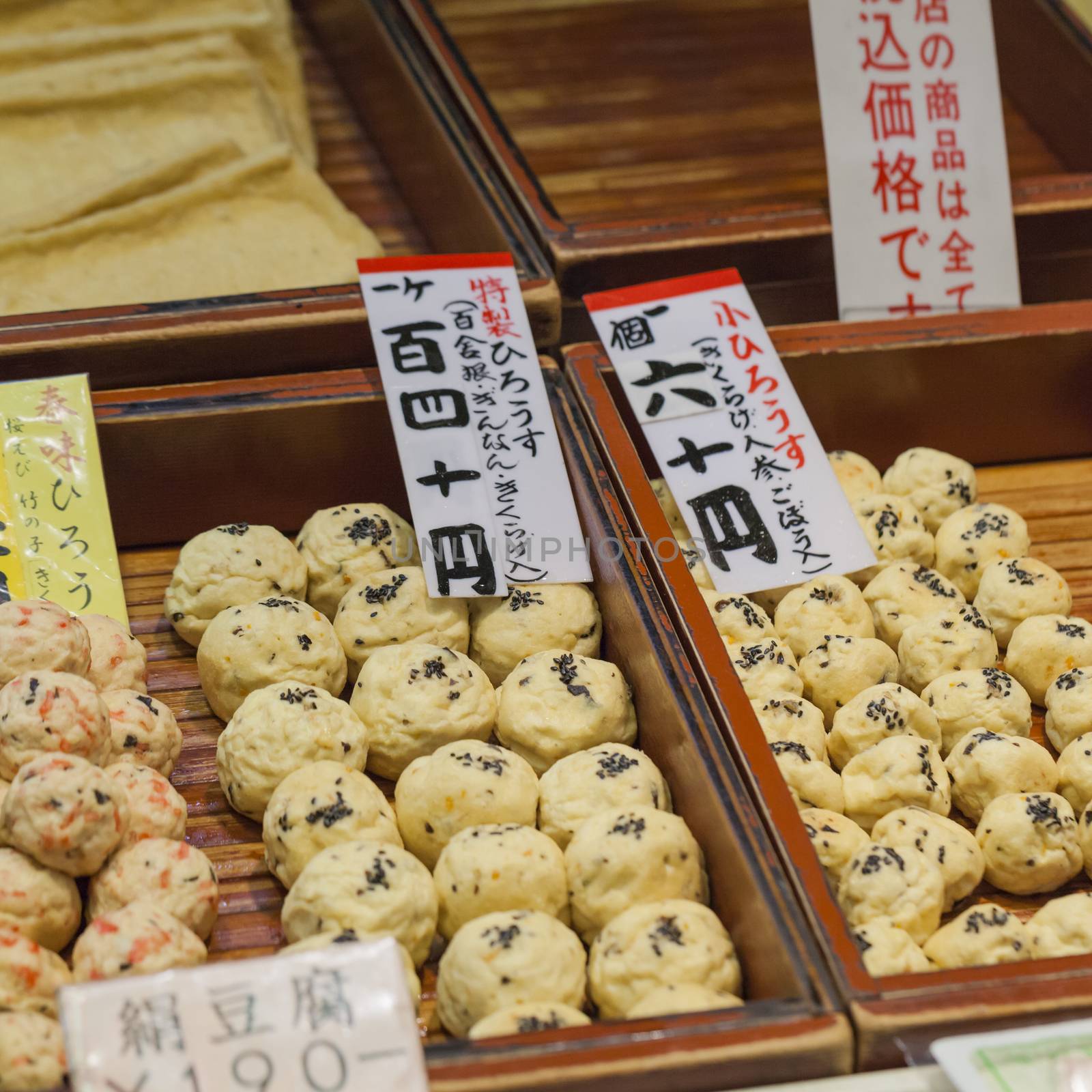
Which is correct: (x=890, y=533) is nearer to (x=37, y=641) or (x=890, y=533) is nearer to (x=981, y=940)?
(x=981, y=940)

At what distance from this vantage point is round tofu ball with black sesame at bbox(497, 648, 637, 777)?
1654 mm

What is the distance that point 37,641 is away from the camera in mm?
→ 1559

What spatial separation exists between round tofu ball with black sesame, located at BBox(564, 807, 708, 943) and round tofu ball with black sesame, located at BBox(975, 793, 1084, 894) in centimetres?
41

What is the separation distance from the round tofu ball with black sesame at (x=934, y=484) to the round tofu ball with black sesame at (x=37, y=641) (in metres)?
1.42

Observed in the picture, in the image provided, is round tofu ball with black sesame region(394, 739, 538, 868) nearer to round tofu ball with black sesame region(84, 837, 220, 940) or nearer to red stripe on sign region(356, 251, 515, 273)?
round tofu ball with black sesame region(84, 837, 220, 940)

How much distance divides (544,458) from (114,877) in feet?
2.92

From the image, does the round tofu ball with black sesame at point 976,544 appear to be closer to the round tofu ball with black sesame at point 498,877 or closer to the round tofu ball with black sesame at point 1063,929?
the round tofu ball with black sesame at point 1063,929

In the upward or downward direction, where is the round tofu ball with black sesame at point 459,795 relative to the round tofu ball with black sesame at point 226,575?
downward

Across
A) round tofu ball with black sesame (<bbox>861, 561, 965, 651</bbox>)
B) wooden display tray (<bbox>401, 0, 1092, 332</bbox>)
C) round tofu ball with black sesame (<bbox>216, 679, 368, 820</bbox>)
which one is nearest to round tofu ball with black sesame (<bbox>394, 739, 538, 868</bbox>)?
round tofu ball with black sesame (<bbox>216, 679, 368, 820</bbox>)

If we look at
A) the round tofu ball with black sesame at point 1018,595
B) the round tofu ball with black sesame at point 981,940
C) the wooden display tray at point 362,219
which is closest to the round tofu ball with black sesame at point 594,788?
the round tofu ball with black sesame at point 981,940

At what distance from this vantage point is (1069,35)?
2771 millimetres

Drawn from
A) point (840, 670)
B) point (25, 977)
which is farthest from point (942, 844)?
point (25, 977)

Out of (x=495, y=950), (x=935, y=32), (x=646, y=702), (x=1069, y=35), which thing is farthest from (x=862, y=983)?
(x=1069, y=35)

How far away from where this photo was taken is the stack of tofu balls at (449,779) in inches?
52.7
